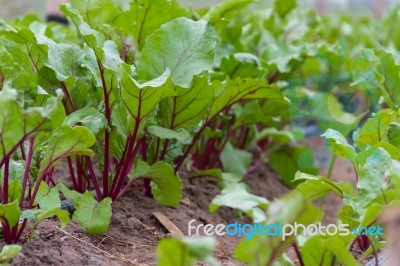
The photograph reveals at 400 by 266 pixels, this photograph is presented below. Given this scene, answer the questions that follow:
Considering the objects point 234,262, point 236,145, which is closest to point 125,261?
point 234,262

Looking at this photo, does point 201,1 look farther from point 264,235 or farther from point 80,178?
point 264,235

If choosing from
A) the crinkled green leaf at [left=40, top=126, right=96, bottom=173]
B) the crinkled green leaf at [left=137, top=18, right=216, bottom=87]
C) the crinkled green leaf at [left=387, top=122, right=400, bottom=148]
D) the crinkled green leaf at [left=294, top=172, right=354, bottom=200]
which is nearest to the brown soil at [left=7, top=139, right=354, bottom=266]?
the crinkled green leaf at [left=40, top=126, right=96, bottom=173]

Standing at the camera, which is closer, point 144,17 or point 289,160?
point 144,17

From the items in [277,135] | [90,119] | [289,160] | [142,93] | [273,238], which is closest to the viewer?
[273,238]

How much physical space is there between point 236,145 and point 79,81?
1107 mm

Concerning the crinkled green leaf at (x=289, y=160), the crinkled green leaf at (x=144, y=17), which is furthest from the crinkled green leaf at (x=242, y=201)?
the crinkled green leaf at (x=289, y=160)

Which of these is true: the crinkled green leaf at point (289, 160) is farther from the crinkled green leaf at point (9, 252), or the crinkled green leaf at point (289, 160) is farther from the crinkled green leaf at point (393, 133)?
the crinkled green leaf at point (9, 252)

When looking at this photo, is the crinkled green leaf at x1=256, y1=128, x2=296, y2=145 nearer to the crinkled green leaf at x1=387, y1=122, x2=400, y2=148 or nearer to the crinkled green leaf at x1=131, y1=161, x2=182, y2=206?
the crinkled green leaf at x1=131, y1=161, x2=182, y2=206

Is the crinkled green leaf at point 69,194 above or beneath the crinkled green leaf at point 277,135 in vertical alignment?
above

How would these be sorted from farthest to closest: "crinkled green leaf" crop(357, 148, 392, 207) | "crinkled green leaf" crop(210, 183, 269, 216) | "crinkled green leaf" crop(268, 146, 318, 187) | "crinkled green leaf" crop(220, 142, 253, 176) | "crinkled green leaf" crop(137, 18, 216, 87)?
"crinkled green leaf" crop(268, 146, 318, 187) → "crinkled green leaf" crop(220, 142, 253, 176) → "crinkled green leaf" crop(137, 18, 216, 87) → "crinkled green leaf" crop(357, 148, 392, 207) → "crinkled green leaf" crop(210, 183, 269, 216)

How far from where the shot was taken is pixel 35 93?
1695 mm

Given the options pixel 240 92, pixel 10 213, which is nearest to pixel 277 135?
pixel 240 92

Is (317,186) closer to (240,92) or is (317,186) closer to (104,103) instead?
(240,92)

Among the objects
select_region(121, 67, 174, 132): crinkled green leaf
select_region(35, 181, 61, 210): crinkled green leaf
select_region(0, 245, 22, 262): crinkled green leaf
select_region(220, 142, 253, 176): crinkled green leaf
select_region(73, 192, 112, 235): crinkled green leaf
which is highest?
select_region(121, 67, 174, 132): crinkled green leaf
